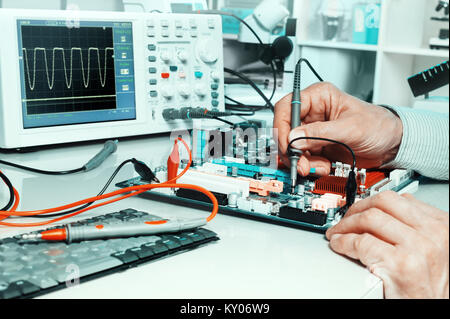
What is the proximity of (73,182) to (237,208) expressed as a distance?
1.15 feet

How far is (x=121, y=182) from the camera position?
93 cm

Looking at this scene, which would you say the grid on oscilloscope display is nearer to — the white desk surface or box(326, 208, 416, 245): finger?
the white desk surface

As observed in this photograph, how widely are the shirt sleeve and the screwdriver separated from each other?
34 centimetres

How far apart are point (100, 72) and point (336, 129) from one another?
0.56m

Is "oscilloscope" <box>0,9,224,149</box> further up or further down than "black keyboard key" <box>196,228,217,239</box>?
further up

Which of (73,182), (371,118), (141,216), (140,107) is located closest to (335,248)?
(141,216)

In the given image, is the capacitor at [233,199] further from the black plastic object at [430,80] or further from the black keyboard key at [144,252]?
the black plastic object at [430,80]

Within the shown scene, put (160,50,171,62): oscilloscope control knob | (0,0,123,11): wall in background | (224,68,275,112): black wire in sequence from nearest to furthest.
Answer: (0,0,123,11): wall in background → (160,50,171,62): oscilloscope control knob → (224,68,275,112): black wire

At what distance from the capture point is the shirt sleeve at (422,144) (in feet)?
2.29

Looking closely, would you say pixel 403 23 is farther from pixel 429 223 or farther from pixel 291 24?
pixel 429 223

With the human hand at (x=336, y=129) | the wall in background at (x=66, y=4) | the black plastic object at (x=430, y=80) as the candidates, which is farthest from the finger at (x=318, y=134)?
the wall in background at (x=66, y=4)

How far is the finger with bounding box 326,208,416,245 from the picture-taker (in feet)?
2.04

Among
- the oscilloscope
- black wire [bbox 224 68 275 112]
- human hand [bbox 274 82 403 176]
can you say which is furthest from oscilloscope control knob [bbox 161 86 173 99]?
human hand [bbox 274 82 403 176]
